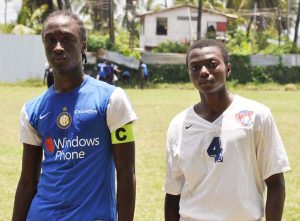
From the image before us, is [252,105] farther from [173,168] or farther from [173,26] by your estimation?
[173,26]

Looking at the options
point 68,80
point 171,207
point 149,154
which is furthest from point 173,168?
point 149,154

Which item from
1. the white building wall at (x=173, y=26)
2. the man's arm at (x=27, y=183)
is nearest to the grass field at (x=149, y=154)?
the man's arm at (x=27, y=183)

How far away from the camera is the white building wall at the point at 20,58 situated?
3022 centimetres

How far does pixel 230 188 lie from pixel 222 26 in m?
42.8

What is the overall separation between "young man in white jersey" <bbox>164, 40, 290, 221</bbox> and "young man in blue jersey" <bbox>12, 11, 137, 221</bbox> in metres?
0.27

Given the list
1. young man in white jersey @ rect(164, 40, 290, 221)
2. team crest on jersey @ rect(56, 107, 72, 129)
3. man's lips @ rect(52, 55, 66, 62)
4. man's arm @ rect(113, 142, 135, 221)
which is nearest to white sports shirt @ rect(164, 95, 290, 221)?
young man in white jersey @ rect(164, 40, 290, 221)

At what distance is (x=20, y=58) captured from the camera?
30.6m

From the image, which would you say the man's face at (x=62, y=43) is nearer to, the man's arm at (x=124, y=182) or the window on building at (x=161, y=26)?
the man's arm at (x=124, y=182)

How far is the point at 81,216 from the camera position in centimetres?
251

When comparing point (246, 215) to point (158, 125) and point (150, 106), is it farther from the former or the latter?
point (150, 106)

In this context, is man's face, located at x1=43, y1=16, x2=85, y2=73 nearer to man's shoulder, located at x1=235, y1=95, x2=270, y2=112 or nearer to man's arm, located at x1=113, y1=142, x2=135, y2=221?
man's arm, located at x1=113, y1=142, x2=135, y2=221

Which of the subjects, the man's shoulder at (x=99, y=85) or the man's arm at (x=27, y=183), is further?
the man's arm at (x=27, y=183)

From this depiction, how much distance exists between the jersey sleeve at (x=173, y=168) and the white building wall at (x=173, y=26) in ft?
135

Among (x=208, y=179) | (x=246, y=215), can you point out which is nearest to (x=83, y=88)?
(x=208, y=179)
